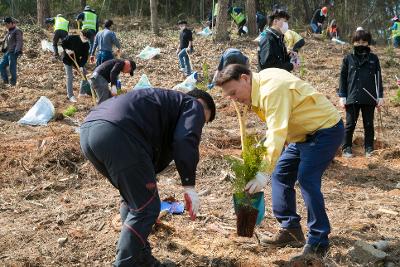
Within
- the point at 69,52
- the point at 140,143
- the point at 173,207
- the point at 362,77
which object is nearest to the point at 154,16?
the point at 69,52

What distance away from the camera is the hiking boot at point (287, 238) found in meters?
3.66

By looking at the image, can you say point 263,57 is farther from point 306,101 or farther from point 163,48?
point 163,48

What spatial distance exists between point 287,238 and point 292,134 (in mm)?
838

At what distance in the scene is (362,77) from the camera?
21.0ft

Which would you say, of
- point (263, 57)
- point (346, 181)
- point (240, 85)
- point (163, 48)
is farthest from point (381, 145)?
point (163, 48)

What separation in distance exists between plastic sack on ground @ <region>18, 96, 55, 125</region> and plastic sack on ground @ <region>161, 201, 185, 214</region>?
181 inches

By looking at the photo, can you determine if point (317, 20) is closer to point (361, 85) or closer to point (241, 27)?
point (241, 27)

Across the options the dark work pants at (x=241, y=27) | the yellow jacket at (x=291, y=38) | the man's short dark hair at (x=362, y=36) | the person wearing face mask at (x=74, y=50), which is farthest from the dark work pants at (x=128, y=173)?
the dark work pants at (x=241, y=27)

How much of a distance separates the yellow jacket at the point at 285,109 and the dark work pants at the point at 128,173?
2.44 ft

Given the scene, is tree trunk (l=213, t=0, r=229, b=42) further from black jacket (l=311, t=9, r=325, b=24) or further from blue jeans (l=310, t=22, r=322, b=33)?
black jacket (l=311, t=9, r=325, b=24)

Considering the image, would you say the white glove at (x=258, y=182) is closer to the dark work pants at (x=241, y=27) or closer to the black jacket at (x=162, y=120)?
the black jacket at (x=162, y=120)

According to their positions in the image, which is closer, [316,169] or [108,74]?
[316,169]

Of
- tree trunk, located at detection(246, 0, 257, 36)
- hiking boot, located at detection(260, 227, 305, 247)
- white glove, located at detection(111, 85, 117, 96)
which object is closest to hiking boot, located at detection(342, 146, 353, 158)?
hiking boot, located at detection(260, 227, 305, 247)

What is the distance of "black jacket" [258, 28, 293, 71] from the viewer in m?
5.58
